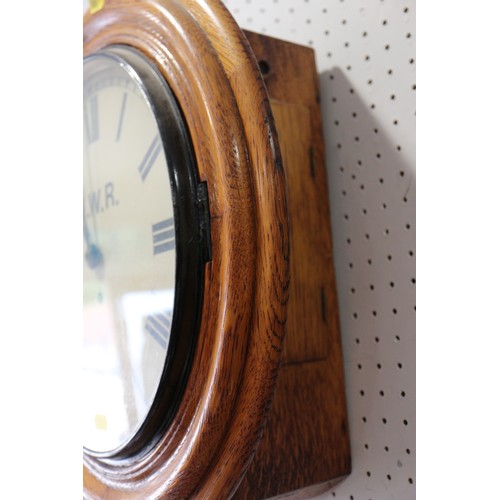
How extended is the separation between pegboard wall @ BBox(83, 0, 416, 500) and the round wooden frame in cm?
27

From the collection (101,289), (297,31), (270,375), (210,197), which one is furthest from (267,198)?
(297,31)

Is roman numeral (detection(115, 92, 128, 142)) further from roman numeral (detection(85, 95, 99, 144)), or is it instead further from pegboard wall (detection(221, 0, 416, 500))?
pegboard wall (detection(221, 0, 416, 500))

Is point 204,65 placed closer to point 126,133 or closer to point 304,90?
point 126,133

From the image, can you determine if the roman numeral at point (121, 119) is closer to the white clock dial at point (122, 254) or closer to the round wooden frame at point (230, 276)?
the white clock dial at point (122, 254)

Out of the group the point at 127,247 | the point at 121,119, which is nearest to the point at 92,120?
the point at 121,119

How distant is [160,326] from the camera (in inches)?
23.7

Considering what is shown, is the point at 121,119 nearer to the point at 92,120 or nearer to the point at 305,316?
the point at 92,120

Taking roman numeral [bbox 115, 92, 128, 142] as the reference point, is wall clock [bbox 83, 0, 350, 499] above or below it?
below

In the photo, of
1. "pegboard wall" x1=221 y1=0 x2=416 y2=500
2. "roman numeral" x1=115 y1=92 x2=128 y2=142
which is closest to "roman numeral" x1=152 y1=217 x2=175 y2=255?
"roman numeral" x1=115 y1=92 x2=128 y2=142

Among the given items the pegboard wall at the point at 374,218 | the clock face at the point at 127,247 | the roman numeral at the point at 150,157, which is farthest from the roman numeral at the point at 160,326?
the pegboard wall at the point at 374,218

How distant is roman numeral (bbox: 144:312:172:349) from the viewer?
1.93ft

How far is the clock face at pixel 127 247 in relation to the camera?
59 centimetres

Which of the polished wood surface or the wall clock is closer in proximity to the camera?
the wall clock

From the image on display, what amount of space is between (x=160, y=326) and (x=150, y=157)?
18cm
